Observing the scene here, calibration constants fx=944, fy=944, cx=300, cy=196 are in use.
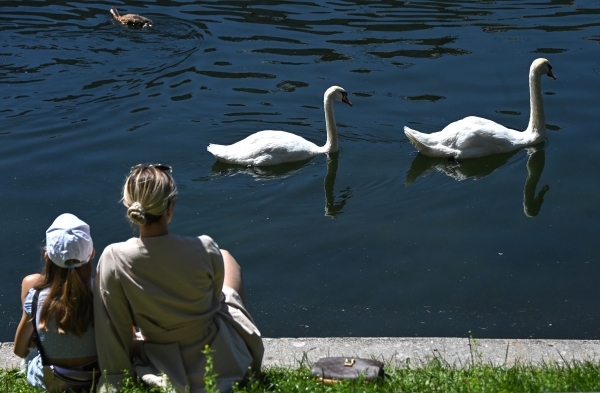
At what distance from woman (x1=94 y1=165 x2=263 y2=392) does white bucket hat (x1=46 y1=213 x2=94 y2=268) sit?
11 cm

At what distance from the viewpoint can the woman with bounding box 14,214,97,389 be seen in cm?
448

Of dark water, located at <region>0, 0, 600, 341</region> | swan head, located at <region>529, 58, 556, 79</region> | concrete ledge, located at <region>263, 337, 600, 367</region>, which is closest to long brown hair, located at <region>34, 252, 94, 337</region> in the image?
concrete ledge, located at <region>263, 337, 600, 367</region>

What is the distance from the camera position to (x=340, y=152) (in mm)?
10797

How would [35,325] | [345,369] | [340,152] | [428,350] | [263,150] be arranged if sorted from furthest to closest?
[340,152] → [263,150] → [428,350] → [345,369] → [35,325]

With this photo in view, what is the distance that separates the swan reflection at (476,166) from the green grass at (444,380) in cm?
504

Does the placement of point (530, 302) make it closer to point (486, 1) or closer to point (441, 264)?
point (441, 264)

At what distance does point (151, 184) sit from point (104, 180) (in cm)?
557

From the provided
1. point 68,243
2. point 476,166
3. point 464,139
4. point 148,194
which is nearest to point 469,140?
point 464,139

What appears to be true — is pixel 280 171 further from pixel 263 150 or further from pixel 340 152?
pixel 340 152

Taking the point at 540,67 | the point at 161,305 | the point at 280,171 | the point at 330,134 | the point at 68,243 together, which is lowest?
the point at 280,171

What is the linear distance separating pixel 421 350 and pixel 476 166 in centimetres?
534

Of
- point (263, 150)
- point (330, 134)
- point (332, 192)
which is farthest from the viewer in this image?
point (330, 134)

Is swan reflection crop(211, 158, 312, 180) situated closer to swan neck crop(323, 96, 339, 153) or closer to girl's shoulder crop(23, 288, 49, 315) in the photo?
swan neck crop(323, 96, 339, 153)

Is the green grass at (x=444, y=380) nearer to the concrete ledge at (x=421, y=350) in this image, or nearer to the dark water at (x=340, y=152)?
the concrete ledge at (x=421, y=350)
